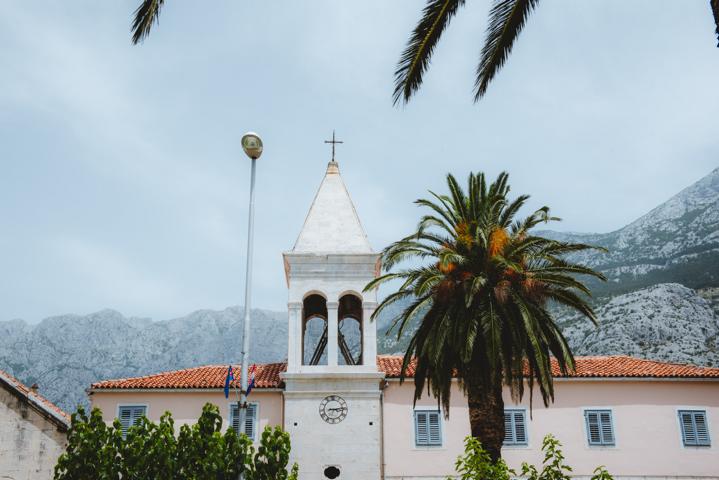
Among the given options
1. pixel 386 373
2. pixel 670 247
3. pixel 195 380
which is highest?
pixel 670 247

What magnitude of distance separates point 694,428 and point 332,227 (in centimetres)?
1623

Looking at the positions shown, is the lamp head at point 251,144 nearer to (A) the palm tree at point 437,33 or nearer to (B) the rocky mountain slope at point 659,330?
(A) the palm tree at point 437,33

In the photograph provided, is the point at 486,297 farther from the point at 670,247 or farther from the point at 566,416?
the point at 670,247

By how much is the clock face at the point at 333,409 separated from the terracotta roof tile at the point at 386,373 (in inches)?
79.9

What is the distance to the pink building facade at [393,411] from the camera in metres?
26.7

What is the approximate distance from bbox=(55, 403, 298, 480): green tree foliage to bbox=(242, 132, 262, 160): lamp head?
6528 millimetres

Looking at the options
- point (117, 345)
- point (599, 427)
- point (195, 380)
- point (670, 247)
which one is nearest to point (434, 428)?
point (599, 427)

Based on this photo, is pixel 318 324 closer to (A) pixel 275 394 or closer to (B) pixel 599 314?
(B) pixel 599 314

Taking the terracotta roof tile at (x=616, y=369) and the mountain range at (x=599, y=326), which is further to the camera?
the mountain range at (x=599, y=326)

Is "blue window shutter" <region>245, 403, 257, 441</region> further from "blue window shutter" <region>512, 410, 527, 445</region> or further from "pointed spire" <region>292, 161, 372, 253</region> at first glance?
"blue window shutter" <region>512, 410, 527, 445</region>

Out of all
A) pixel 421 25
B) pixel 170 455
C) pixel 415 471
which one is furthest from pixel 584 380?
pixel 421 25

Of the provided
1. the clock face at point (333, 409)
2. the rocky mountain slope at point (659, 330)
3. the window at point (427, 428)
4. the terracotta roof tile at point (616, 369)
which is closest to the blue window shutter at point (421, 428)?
the window at point (427, 428)

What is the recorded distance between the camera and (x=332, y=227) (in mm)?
29844

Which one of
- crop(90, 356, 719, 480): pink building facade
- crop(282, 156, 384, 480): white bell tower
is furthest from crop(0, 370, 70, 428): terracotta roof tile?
crop(282, 156, 384, 480): white bell tower
